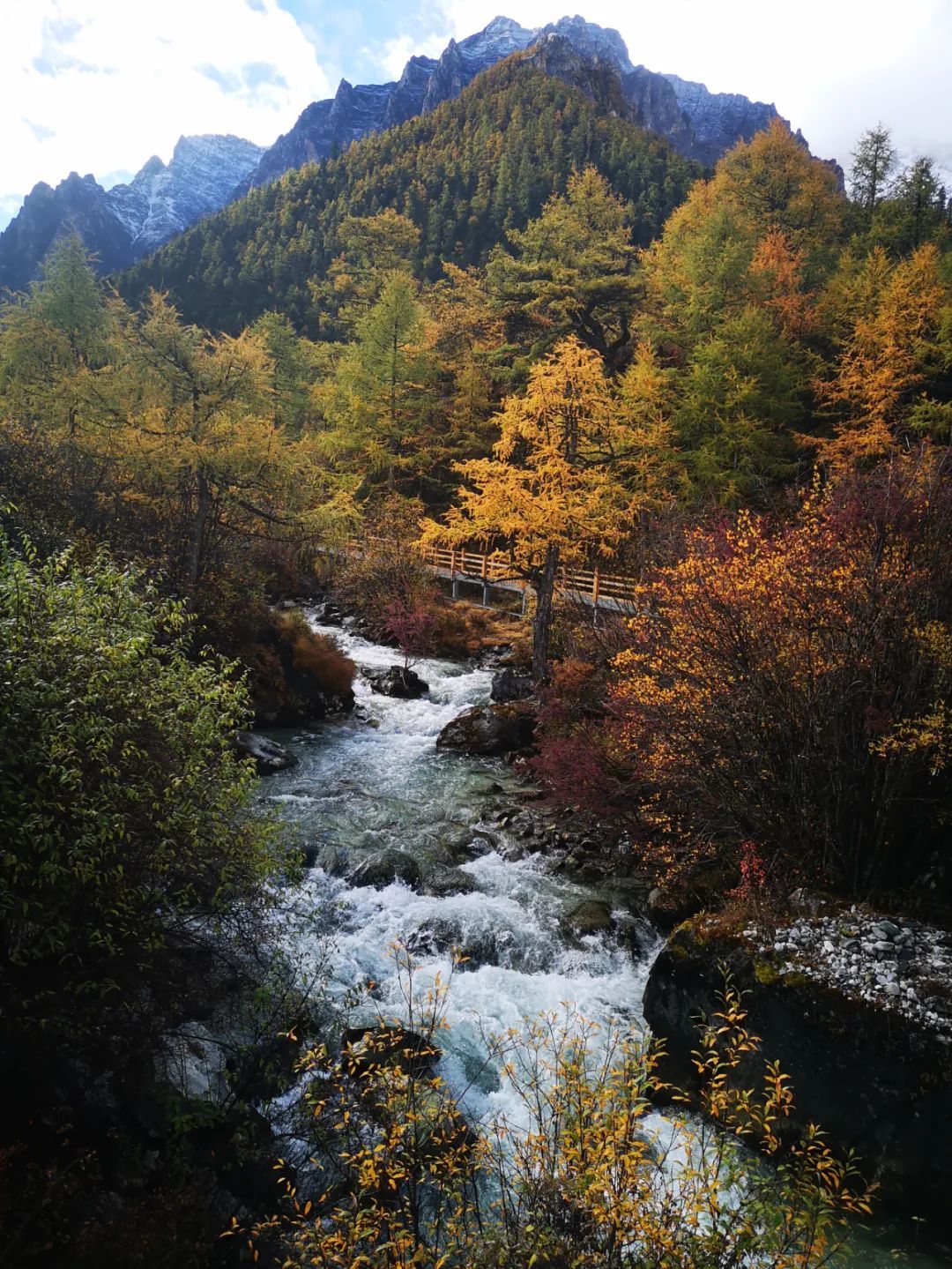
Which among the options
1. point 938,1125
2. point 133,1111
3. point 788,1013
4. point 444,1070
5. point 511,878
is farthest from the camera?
point 511,878

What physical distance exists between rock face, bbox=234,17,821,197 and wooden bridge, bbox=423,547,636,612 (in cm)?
9876

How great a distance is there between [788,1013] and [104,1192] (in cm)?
573

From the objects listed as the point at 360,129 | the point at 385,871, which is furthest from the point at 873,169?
the point at 360,129

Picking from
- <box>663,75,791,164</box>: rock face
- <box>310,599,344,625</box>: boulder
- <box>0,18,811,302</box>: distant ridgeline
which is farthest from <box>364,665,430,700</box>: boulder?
<box>663,75,791,164</box>: rock face

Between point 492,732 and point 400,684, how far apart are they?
4.57 metres

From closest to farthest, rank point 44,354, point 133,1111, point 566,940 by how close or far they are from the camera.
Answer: point 133,1111 < point 566,940 < point 44,354

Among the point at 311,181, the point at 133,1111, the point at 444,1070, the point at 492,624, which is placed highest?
the point at 311,181

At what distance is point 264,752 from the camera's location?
14500mm

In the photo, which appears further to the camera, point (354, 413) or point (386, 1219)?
point (354, 413)

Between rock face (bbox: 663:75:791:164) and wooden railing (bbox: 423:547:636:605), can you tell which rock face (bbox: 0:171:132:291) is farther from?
wooden railing (bbox: 423:547:636:605)

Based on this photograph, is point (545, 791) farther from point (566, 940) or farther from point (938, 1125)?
point (938, 1125)

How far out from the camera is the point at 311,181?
259 ft

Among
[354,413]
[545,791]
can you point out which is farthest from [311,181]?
[545,791]

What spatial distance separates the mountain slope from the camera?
65.8m
